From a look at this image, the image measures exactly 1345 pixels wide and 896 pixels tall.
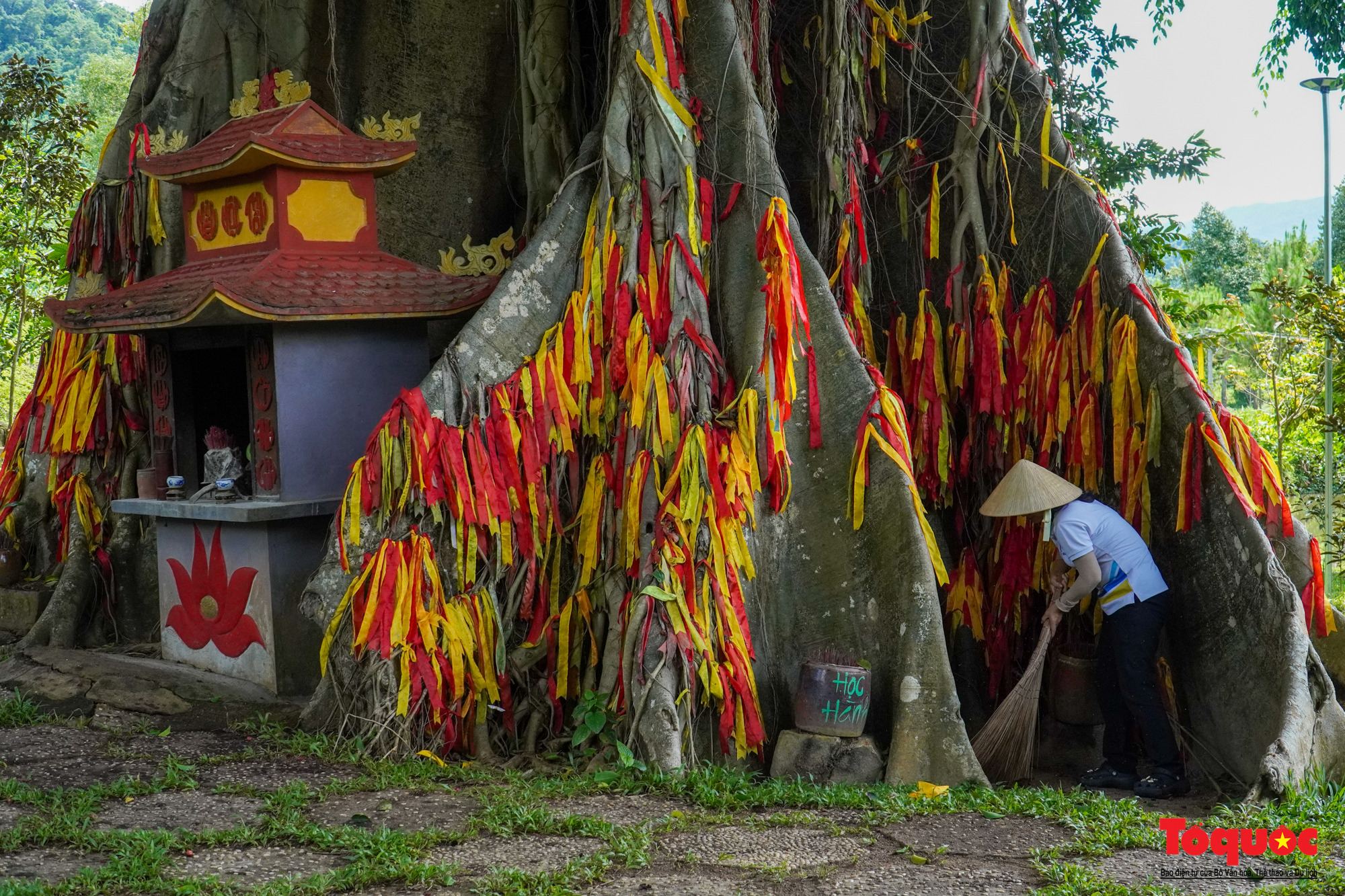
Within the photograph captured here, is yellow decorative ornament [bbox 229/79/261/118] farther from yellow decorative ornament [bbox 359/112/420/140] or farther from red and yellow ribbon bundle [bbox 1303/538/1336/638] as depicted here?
red and yellow ribbon bundle [bbox 1303/538/1336/638]

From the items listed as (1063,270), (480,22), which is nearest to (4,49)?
(480,22)

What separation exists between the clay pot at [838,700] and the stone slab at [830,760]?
0.04 meters

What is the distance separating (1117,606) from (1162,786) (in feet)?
2.48

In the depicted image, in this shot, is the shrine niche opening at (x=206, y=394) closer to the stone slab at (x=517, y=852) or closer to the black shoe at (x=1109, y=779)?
the stone slab at (x=517, y=852)

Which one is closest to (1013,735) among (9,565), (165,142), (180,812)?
(180,812)

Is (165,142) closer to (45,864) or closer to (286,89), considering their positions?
(286,89)

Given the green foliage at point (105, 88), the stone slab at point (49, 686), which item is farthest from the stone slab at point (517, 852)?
the green foliage at point (105, 88)

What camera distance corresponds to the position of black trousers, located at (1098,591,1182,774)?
4902 millimetres

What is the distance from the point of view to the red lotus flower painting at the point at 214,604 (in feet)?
18.8

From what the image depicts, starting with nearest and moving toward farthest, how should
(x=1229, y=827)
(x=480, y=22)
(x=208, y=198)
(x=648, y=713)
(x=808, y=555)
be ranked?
1. (x=1229, y=827)
2. (x=648, y=713)
3. (x=808, y=555)
4. (x=208, y=198)
5. (x=480, y=22)

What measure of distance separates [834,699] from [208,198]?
3.88 meters

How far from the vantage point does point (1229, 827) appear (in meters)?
4.08

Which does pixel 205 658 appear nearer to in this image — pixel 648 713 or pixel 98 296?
pixel 98 296

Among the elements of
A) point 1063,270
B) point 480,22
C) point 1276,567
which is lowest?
point 1276,567
